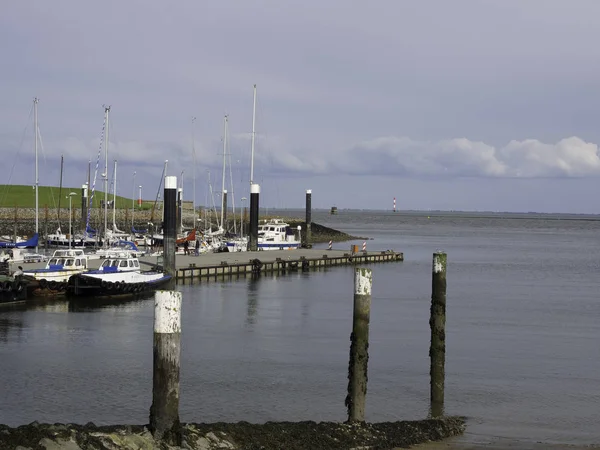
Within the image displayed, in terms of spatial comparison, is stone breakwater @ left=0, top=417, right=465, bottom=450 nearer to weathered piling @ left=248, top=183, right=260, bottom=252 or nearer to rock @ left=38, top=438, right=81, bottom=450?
rock @ left=38, top=438, right=81, bottom=450

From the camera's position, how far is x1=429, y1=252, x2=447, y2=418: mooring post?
78.6 feet

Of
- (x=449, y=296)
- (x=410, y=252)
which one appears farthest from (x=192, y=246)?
(x=449, y=296)

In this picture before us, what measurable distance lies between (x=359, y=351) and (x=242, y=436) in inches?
174

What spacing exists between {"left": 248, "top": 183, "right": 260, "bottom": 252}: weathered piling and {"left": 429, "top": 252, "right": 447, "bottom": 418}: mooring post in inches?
2299

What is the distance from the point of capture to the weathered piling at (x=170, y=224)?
174ft

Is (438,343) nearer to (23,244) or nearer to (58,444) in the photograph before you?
(58,444)

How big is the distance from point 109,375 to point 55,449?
14.8 m

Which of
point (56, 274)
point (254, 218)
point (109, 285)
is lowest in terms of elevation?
point (109, 285)

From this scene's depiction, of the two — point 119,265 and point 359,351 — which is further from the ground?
point 119,265

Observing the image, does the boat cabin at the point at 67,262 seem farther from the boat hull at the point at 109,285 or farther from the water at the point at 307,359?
the water at the point at 307,359

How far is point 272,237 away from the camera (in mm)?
92562

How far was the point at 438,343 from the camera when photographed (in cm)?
2409

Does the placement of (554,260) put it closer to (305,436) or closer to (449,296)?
(449,296)

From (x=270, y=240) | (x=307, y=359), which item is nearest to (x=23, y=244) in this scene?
(x=270, y=240)
